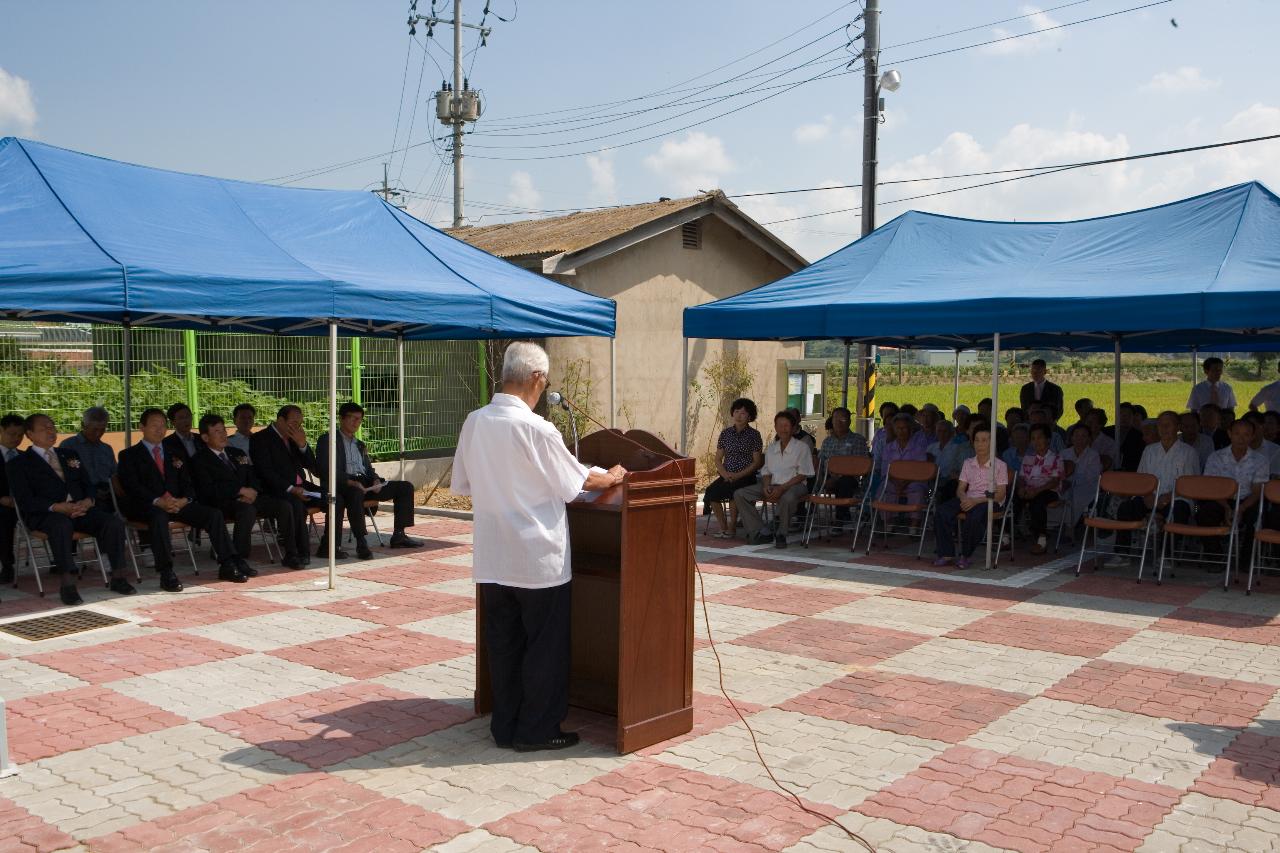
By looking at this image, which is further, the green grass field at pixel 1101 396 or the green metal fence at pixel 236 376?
the green grass field at pixel 1101 396

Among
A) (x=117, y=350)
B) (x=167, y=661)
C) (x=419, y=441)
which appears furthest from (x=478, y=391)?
(x=167, y=661)

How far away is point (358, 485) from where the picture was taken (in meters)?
10.5

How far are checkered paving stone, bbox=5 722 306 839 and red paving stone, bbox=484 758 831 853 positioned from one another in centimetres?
129

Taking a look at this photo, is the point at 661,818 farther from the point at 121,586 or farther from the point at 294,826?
the point at 121,586

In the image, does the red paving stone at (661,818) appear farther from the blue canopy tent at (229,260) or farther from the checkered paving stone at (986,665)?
the blue canopy tent at (229,260)

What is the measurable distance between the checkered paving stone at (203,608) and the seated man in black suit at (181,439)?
1464 mm

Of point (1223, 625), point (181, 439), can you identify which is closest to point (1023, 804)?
point (1223, 625)

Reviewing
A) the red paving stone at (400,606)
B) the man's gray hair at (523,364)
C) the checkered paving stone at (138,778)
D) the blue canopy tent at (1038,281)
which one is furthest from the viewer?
the blue canopy tent at (1038,281)

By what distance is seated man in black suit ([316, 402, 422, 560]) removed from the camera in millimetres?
10453

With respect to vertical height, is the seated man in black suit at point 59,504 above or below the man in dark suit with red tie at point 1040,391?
below

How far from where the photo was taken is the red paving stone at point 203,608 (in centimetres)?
786

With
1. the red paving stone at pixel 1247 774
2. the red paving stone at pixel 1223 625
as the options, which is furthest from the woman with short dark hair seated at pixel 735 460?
the red paving stone at pixel 1247 774

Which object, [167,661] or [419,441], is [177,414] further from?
[419,441]

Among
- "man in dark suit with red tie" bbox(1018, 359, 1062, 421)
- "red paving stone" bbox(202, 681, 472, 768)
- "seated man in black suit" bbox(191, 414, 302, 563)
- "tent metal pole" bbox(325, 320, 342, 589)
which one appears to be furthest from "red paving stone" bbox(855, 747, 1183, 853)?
"man in dark suit with red tie" bbox(1018, 359, 1062, 421)
